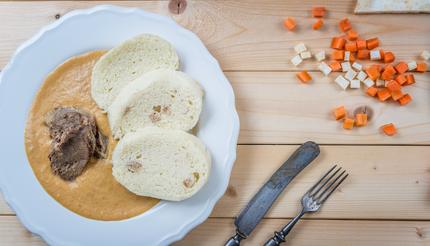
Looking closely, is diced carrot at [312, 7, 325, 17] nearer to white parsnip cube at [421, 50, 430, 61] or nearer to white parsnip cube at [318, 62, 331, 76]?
white parsnip cube at [318, 62, 331, 76]

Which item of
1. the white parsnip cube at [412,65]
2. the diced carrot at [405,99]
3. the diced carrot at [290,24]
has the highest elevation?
the diced carrot at [290,24]

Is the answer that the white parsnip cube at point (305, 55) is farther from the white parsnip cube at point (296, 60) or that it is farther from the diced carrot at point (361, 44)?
the diced carrot at point (361, 44)

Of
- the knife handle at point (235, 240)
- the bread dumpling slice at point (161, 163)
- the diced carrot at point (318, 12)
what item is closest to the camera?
the bread dumpling slice at point (161, 163)

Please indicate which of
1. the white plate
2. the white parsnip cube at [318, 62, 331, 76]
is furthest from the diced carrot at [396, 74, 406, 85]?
the white plate

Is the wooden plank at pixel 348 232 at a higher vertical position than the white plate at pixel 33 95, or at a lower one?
Answer: lower

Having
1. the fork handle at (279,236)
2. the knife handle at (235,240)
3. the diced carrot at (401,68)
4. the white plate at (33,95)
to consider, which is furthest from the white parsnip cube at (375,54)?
the knife handle at (235,240)

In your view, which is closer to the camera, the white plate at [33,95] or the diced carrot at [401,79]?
the white plate at [33,95]

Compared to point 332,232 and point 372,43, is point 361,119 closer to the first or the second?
point 372,43
